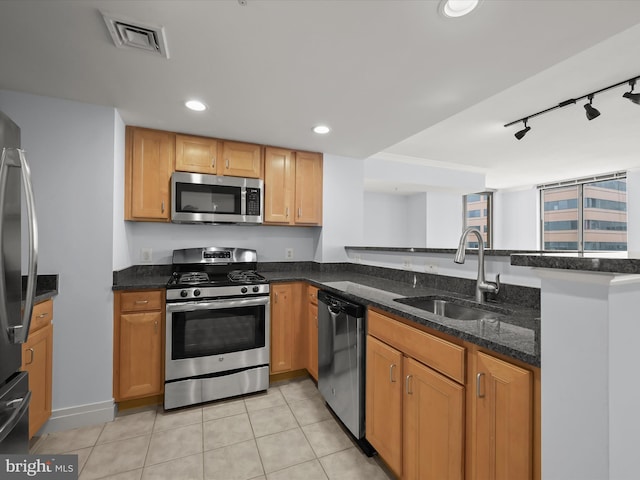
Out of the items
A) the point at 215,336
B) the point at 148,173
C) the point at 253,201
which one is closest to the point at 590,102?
the point at 253,201

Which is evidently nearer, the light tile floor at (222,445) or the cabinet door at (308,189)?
the light tile floor at (222,445)

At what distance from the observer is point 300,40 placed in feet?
4.84

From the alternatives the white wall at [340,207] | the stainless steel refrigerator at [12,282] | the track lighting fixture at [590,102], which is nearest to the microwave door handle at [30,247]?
the stainless steel refrigerator at [12,282]

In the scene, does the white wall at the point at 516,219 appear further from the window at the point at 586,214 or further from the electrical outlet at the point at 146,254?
the electrical outlet at the point at 146,254

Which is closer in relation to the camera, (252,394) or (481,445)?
(481,445)

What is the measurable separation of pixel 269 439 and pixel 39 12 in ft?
8.27

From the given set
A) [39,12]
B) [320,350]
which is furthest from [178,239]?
[39,12]

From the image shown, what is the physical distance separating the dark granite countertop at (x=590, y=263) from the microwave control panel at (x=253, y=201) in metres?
2.39

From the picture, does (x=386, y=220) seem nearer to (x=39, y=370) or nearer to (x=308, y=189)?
(x=308, y=189)

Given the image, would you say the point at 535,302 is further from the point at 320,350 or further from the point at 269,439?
the point at 269,439

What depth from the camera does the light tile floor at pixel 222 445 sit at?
1666mm

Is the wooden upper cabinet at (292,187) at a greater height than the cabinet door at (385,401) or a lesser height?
greater

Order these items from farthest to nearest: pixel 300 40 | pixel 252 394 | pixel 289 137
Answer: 1. pixel 289 137
2. pixel 252 394
3. pixel 300 40

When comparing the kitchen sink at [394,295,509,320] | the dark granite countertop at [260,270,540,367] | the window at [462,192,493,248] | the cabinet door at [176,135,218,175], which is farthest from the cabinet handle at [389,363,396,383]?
the window at [462,192,493,248]
